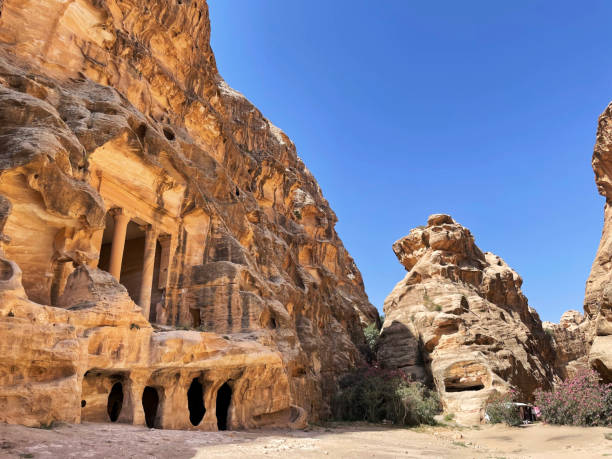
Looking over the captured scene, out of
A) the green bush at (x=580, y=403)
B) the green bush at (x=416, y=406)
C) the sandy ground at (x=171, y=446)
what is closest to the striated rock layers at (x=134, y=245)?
the sandy ground at (x=171, y=446)

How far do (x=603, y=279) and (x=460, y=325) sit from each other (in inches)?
504

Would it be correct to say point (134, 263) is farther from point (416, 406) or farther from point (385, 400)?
point (416, 406)

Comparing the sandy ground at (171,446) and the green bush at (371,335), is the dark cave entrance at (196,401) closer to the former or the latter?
the sandy ground at (171,446)

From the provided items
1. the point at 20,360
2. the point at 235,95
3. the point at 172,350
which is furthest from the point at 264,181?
the point at 20,360

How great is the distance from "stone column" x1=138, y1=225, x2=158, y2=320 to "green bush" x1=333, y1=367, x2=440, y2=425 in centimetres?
1561

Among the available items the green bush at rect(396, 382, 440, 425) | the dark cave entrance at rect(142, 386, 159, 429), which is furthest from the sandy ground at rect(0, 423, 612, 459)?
the green bush at rect(396, 382, 440, 425)

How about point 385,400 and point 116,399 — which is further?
point 385,400

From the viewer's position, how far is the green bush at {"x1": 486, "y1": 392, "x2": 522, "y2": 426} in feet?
80.4

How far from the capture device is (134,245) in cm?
2334

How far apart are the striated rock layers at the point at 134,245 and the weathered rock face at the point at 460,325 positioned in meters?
6.28

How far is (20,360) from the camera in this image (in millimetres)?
9875

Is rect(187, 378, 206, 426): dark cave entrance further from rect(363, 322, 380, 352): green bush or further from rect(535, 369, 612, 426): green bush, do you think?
rect(363, 322, 380, 352): green bush

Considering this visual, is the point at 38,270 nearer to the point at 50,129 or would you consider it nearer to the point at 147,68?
the point at 50,129

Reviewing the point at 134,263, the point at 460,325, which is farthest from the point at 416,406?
the point at 134,263
